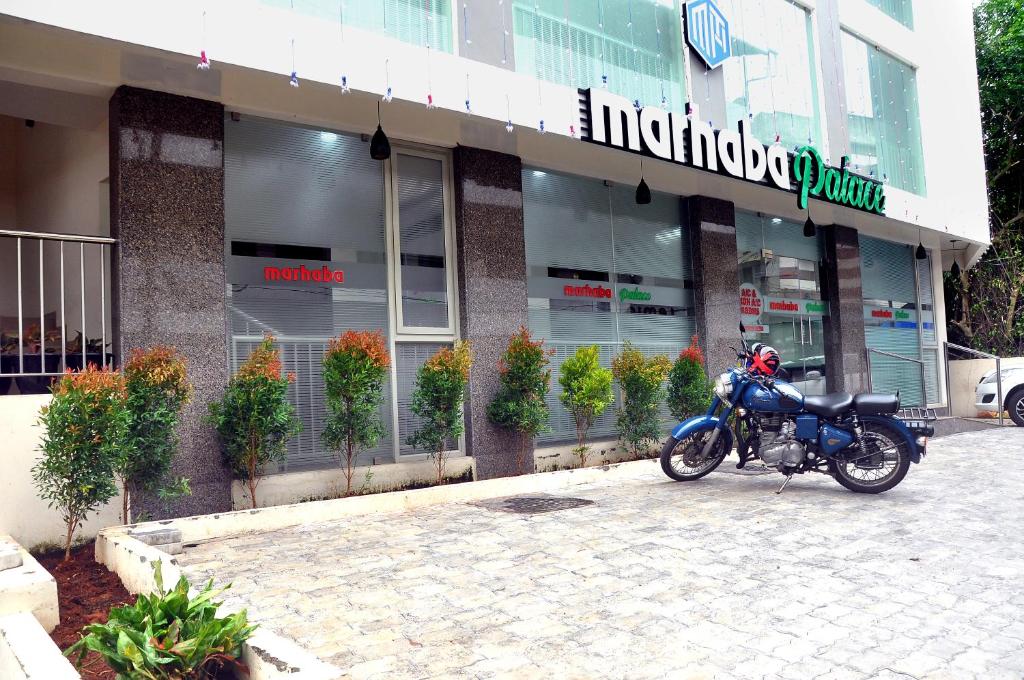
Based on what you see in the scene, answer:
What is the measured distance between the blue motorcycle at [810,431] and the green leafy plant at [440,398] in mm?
2307

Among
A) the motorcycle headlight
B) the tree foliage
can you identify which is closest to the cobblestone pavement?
the motorcycle headlight

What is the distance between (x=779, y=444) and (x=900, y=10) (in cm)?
1311

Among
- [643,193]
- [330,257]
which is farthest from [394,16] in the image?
[643,193]

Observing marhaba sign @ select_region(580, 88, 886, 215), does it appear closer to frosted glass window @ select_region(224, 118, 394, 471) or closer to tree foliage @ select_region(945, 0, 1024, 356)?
frosted glass window @ select_region(224, 118, 394, 471)

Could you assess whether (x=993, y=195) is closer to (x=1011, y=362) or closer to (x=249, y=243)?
(x=1011, y=362)

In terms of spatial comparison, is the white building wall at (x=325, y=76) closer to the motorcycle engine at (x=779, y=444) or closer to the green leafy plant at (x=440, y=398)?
the green leafy plant at (x=440, y=398)

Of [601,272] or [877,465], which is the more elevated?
[601,272]

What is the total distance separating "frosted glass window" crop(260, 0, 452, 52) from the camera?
6926 mm

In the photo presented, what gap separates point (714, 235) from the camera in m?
11.6

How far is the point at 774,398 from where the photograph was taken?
7184 mm

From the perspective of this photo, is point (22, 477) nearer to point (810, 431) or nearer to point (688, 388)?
point (810, 431)

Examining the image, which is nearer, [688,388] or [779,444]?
[779,444]

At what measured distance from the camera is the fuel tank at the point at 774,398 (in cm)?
710

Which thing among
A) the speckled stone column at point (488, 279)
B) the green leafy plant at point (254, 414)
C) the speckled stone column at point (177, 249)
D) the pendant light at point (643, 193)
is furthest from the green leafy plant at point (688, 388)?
the speckled stone column at point (177, 249)
